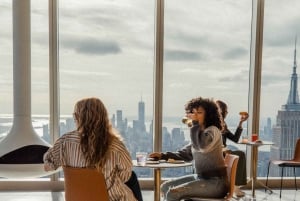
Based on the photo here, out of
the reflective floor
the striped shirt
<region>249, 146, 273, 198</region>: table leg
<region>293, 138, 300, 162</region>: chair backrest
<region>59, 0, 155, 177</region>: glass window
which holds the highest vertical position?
<region>59, 0, 155, 177</region>: glass window

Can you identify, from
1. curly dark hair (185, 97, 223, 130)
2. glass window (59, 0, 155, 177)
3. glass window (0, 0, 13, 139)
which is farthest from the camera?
glass window (59, 0, 155, 177)

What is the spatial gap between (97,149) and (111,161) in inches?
4.8

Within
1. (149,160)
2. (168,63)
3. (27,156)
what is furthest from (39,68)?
(149,160)

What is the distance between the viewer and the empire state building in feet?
16.4

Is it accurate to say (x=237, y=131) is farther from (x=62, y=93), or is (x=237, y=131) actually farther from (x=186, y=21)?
(x=62, y=93)

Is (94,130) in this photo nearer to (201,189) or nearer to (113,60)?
(201,189)

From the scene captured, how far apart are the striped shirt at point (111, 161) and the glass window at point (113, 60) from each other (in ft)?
7.55

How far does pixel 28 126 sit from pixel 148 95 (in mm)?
1599

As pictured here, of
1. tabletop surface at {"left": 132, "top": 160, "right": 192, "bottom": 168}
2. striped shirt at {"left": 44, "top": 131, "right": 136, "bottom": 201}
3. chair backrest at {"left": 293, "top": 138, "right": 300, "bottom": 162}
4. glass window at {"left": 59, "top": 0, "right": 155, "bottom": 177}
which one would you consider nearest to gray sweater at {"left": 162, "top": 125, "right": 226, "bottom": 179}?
tabletop surface at {"left": 132, "top": 160, "right": 192, "bottom": 168}

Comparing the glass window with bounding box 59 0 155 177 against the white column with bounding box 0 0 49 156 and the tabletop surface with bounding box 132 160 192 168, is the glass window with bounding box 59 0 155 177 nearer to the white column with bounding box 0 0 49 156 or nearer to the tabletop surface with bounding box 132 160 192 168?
the white column with bounding box 0 0 49 156

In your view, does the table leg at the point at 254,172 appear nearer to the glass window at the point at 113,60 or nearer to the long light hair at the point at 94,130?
the glass window at the point at 113,60

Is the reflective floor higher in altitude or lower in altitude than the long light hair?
lower

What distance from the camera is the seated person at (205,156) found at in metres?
2.72

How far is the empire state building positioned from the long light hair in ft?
11.2
